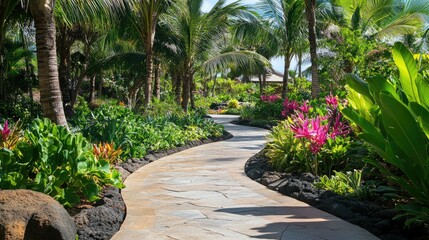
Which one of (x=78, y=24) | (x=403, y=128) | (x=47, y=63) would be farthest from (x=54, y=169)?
(x=78, y=24)

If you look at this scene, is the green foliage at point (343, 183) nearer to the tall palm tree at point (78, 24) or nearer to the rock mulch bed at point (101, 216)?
the rock mulch bed at point (101, 216)

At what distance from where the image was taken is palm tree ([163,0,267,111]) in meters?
15.2

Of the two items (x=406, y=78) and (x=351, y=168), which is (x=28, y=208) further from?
(x=351, y=168)

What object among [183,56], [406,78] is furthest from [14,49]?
[406,78]

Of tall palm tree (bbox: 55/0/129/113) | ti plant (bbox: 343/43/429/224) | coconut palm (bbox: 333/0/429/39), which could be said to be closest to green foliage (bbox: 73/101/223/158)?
tall palm tree (bbox: 55/0/129/113)

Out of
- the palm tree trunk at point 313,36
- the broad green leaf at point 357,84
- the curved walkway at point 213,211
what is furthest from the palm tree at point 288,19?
the broad green leaf at point 357,84

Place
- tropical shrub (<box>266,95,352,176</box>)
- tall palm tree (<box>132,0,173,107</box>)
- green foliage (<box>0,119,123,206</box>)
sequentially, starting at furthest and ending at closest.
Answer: tall palm tree (<box>132,0,173,107</box>) → tropical shrub (<box>266,95,352,176</box>) → green foliage (<box>0,119,123,206</box>)

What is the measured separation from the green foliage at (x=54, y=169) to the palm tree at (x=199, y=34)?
10.2m

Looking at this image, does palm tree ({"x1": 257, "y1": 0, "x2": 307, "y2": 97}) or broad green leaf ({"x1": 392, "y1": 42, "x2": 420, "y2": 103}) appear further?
palm tree ({"x1": 257, "y1": 0, "x2": 307, "y2": 97})

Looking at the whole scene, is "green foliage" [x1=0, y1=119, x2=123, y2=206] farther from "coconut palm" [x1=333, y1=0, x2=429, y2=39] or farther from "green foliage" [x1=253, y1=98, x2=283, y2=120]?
"coconut palm" [x1=333, y1=0, x2=429, y2=39]

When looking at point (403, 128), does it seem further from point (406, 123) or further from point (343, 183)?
point (343, 183)

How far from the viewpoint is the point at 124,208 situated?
472 cm

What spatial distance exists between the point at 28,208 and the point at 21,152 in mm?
1272

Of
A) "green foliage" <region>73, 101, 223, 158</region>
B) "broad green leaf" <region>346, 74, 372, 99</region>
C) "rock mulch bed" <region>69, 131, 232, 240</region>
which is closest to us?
"rock mulch bed" <region>69, 131, 232, 240</region>
